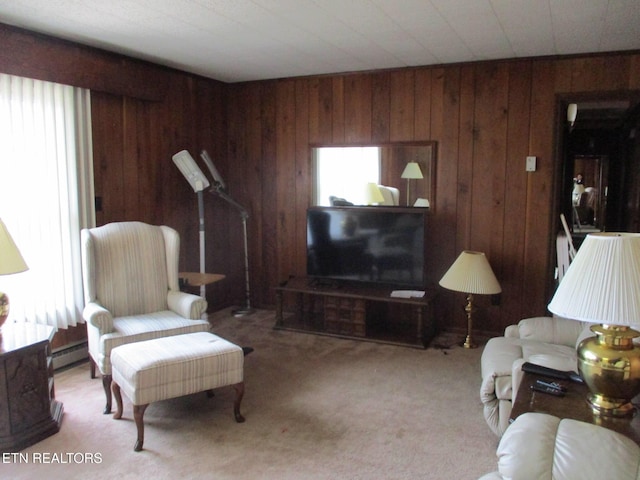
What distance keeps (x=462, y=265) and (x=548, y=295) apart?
0.78 metres

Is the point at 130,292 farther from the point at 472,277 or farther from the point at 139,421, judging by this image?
the point at 472,277

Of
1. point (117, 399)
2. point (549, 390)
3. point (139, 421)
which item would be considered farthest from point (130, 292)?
point (549, 390)

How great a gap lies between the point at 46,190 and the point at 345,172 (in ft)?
7.83

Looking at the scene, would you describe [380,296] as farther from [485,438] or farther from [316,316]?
[485,438]

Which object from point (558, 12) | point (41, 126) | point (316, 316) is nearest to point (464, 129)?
point (558, 12)

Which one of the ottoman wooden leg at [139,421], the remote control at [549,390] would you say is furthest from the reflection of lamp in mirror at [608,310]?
the ottoman wooden leg at [139,421]

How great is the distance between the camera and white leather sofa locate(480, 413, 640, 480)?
4.25ft

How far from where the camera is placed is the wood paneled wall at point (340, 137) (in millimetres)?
3965

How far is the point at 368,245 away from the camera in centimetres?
445

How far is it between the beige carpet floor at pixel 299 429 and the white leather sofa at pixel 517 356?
20 cm

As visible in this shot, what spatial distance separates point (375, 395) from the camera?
10.6 feet

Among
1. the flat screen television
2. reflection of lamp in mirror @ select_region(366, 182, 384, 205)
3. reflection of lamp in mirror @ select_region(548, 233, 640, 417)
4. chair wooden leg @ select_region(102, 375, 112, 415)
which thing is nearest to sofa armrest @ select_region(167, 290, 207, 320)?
chair wooden leg @ select_region(102, 375, 112, 415)

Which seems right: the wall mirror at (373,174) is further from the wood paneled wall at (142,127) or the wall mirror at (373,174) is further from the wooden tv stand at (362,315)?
the wood paneled wall at (142,127)

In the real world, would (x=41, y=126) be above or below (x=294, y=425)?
above
